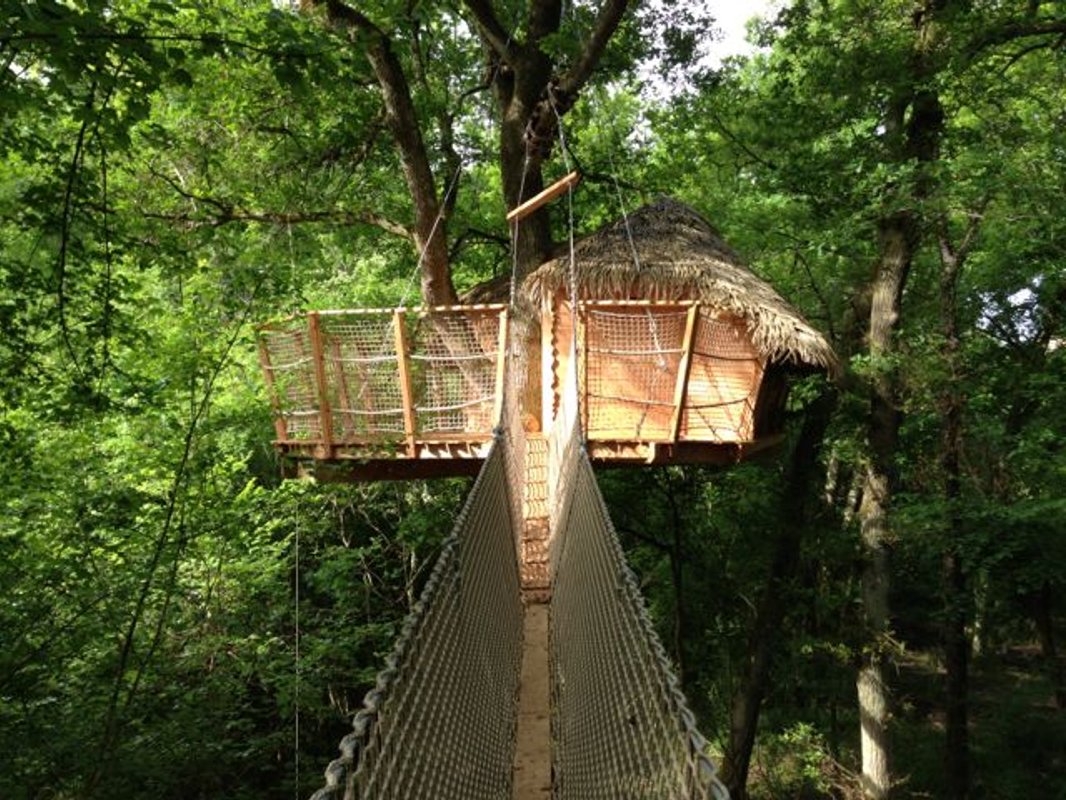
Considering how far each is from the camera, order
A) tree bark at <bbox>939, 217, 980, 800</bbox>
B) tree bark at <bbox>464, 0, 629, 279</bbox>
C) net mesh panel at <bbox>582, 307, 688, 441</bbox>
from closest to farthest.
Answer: net mesh panel at <bbox>582, 307, 688, 441</bbox> → tree bark at <bbox>464, 0, 629, 279</bbox> → tree bark at <bbox>939, 217, 980, 800</bbox>

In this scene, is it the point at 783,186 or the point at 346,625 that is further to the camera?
the point at 346,625

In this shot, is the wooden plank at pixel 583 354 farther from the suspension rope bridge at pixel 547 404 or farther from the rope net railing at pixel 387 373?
the rope net railing at pixel 387 373

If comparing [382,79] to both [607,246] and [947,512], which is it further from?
[947,512]

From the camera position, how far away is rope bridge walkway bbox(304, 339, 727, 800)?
4.65 ft

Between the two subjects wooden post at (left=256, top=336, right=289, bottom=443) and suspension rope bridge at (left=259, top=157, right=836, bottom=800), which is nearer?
suspension rope bridge at (left=259, top=157, right=836, bottom=800)

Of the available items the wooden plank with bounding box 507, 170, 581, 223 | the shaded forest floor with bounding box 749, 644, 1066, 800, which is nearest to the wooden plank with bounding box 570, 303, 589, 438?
the wooden plank with bounding box 507, 170, 581, 223

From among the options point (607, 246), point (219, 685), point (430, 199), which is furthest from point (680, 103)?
point (219, 685)

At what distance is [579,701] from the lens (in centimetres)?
264

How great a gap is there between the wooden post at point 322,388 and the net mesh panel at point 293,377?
6 cm

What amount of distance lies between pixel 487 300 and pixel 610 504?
2870 mm

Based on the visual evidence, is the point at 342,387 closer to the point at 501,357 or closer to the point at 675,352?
the point at 501,357

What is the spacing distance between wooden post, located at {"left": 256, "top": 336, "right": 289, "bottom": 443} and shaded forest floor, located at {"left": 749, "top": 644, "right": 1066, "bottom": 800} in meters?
6.03

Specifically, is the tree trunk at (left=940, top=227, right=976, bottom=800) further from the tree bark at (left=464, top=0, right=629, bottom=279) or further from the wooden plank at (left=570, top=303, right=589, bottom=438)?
the tree bark at (left=464, top=0, right=629, bottom=279)

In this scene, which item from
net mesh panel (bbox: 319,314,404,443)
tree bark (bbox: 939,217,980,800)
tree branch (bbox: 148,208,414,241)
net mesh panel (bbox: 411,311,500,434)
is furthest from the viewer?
tree bark (bbox: 939,217,980,800)
